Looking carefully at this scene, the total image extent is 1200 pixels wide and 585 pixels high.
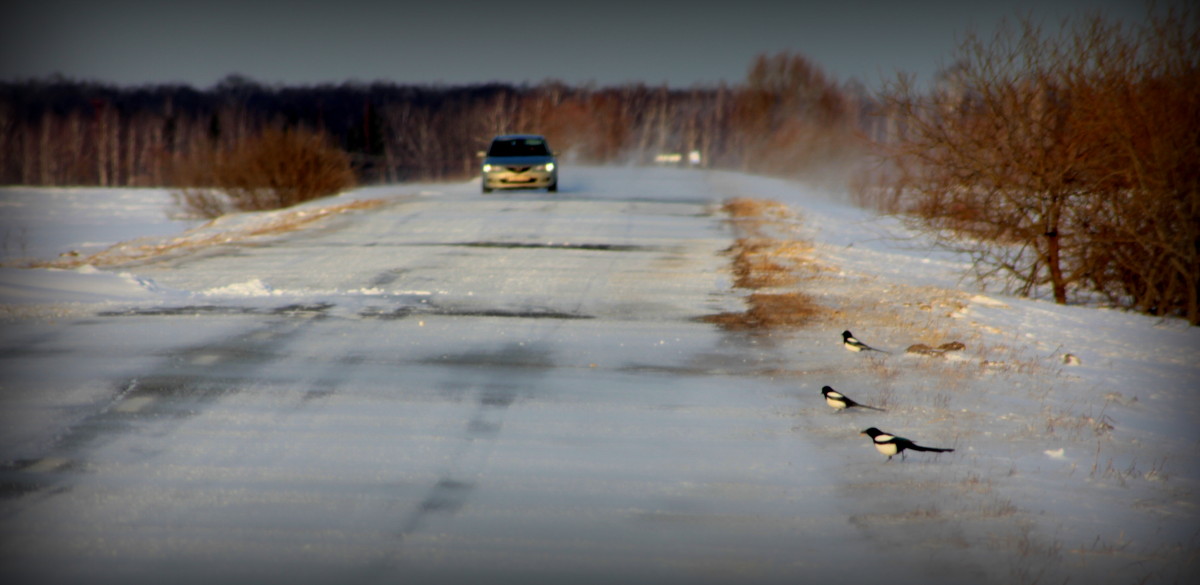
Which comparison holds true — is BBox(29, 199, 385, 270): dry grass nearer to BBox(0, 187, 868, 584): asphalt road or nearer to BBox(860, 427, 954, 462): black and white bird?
BBox(0, 187, 868, 584): asphalt road

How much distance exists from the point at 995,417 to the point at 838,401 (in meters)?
1.19

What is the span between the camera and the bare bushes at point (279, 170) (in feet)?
110

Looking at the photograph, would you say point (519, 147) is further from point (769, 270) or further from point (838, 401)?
point (838, 401)

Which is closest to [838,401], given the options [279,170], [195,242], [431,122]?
[195,242]

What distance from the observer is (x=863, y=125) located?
379 feet

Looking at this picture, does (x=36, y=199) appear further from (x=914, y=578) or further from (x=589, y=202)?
(x=914, y=578)

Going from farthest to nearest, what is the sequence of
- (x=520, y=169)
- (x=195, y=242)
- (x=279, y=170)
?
(x=279, y=170) < (x=520, y=169) < (x=195, y=242)

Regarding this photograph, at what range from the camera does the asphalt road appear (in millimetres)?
4973

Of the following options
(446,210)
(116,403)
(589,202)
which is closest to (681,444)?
(116,403)

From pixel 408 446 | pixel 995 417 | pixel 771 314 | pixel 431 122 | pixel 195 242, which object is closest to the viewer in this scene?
pixel 408 446

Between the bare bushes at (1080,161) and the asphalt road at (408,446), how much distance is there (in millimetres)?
4508

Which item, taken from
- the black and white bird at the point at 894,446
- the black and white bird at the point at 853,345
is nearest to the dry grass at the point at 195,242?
the black and white bird at the point at 853,345

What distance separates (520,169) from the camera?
1081 inches

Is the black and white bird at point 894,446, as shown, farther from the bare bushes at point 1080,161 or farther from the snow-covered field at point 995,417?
the bare bushes at point 1080,161
